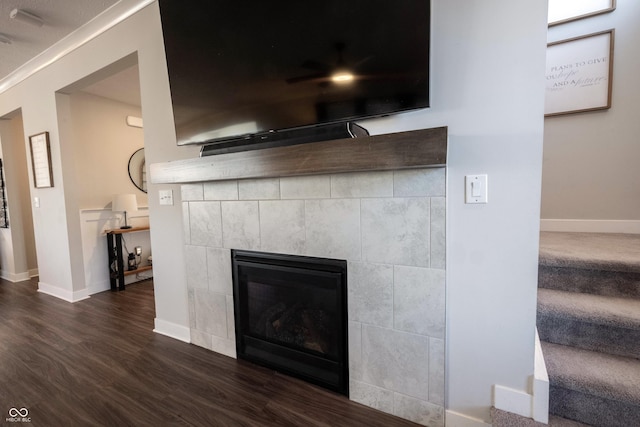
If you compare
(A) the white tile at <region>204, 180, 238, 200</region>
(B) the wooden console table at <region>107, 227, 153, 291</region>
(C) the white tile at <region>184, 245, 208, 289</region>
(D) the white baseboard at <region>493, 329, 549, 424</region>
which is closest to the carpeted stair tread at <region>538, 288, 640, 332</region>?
(D) the white baseboard at <region>493, 329, 549, 424</region>

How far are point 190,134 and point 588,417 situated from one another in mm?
2420

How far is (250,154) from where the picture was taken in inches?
56.5

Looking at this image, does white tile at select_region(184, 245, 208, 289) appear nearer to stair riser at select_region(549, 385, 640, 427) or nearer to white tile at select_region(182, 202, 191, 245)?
white tile at select_region(182, 202, 191, 245)

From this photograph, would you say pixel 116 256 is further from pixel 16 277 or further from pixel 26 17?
pixel 26 17

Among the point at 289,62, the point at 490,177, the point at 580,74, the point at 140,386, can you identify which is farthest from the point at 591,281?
the point at 140,386

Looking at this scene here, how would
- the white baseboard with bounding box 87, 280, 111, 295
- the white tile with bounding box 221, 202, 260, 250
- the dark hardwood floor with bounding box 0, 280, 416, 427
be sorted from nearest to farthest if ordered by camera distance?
the dark hardwood floor with bounding box 0, 280, 416, 427 → the white tile with bounding box 221, 202, 260, 250 → the white baseboard with bounding box 87, 280, 111, 295

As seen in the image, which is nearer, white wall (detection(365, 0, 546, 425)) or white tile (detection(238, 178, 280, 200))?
white wall (detection(365, 0, 546, 425))

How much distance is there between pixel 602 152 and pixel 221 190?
2898 millimetres

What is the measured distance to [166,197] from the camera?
2.10 meters

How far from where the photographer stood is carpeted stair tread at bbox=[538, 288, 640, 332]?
1.21 meters

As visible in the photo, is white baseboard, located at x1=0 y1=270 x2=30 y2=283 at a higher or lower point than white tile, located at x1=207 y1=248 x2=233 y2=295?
lower

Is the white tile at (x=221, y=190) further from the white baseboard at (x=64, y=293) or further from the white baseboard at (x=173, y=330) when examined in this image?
the white baseboard at (x=64, y=293)

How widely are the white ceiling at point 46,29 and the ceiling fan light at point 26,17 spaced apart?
0.08ft

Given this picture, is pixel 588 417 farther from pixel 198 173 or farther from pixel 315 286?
pixel 198 173
